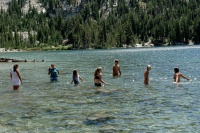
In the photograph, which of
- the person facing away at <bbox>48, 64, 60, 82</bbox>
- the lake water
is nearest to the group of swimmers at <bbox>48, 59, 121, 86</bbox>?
the person facing away at <bbox>48, 64, 60, 82</bbox>

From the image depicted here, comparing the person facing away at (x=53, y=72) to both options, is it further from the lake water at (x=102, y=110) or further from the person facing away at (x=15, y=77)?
the person facing away at (x=15, y=77)

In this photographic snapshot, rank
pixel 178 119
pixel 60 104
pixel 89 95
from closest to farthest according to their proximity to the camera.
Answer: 1. pixel 178 119
2. pixel 60 104
3. pixel 89 95

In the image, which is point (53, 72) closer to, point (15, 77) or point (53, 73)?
point (53, 73)

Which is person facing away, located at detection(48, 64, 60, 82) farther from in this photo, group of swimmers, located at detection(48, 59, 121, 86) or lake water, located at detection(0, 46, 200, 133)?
lake water, located at detection(0, 46, 200, 133)

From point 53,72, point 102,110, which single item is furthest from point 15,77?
point 102,110

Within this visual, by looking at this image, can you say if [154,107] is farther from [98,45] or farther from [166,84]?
[98,45]

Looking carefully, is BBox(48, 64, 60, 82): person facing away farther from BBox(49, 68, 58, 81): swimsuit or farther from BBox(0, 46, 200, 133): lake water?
BBox(0, 46, 200, 133): lake water

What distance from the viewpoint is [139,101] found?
902 inches

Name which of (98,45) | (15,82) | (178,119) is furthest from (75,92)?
(98,45)

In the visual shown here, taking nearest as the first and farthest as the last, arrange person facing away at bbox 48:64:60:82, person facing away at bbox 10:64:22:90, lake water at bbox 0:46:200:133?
lake water at bbox 0:46:200:133, person facing away at bbox 10:64:22:90, person facing away at bbox 48:64:60:82

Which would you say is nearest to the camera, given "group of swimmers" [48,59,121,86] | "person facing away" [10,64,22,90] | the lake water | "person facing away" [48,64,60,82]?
the lake water

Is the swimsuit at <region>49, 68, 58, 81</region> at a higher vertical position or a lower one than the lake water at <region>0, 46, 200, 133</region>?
higher

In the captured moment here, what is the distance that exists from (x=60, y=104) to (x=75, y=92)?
561cm

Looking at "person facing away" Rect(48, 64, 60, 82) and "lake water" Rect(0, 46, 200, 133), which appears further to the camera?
"person facing away" Rect(48, 64, 60, 82)
